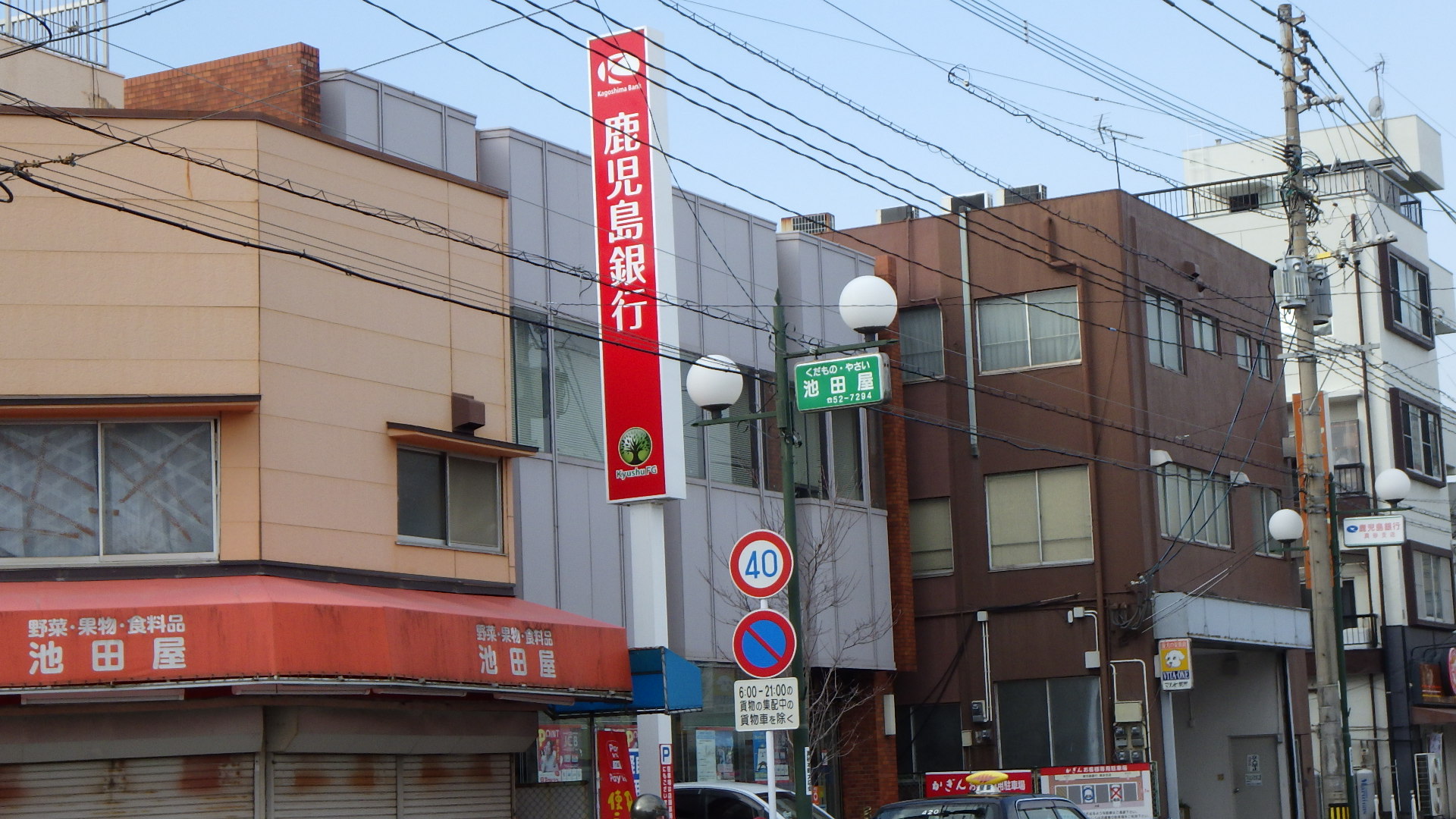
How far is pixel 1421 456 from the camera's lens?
4638 cm

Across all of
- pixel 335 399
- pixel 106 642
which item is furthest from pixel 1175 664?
pixel 106 642

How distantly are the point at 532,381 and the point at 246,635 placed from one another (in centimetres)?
903

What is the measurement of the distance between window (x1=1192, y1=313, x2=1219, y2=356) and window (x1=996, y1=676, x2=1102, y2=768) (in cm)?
783

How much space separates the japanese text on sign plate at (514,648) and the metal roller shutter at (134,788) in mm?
2223

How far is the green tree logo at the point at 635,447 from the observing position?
19.6 m

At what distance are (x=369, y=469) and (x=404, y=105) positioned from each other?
620 centimetres

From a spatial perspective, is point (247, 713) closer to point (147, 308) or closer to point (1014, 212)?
point (147, 308)

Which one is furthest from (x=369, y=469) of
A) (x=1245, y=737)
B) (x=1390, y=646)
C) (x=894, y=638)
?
(x=1390, y=646)

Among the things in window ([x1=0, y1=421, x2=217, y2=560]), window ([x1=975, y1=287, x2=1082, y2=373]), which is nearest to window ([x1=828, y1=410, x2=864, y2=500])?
window ([x1=975, y1=287, x2=1082, y2=373])

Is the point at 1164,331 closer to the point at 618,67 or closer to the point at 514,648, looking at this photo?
the point at 618,67

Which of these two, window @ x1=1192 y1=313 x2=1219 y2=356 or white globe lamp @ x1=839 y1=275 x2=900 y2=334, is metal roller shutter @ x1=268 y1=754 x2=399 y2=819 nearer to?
white globe lamp @ x1=839 y1=275 x2=900 y2=334

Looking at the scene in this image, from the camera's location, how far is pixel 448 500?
17.8m

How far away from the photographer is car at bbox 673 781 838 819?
20938mm

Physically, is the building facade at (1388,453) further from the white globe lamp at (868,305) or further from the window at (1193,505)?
the white globe lamp at (868,305)
